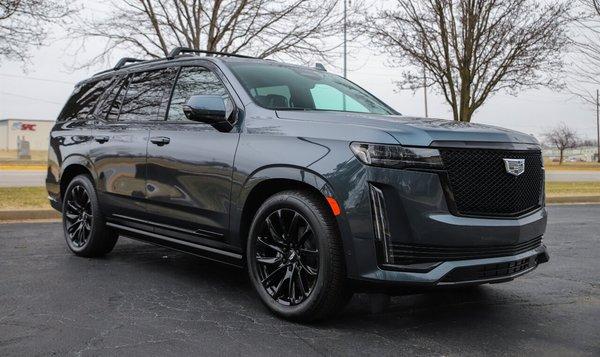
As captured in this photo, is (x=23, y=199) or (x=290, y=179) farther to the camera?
(x=23, y=199)

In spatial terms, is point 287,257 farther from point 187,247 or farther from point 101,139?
point 101,139

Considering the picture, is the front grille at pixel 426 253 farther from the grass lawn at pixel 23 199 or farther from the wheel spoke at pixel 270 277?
the grass lawn at pixel 23 199

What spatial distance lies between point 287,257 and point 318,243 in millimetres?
366

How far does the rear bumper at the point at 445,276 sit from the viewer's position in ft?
10.5

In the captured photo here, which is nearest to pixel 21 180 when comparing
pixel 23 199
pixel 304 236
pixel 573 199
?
pixel 23 199

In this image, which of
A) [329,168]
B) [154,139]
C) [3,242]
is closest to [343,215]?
[329,168]

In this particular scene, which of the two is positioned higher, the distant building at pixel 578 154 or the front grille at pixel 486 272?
the front grille at pixel 486 272

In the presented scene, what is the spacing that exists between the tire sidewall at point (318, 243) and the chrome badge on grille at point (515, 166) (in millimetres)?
1186

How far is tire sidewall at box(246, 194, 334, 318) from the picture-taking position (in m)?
3.40

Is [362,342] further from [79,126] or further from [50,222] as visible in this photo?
[50,222]

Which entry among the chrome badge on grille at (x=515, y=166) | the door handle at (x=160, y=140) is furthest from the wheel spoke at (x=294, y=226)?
the door handle at (x=160, y=140)

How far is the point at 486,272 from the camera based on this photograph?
3.35m

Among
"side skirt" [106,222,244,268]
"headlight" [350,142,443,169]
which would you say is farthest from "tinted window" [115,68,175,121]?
"headlight" [350,142,443,169]

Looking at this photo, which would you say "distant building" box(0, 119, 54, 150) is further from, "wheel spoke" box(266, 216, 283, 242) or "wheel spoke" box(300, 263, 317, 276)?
→ "wheel spoke" box(300, 263, 317, 276)
